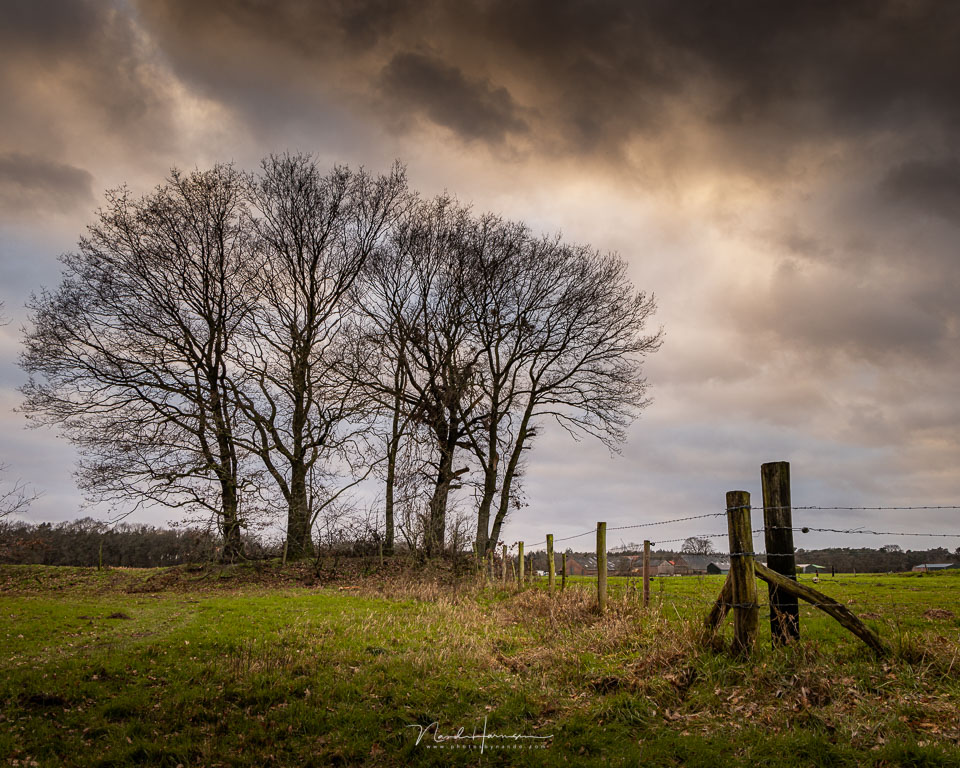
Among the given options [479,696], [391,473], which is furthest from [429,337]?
[479,696]

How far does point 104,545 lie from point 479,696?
38499mm

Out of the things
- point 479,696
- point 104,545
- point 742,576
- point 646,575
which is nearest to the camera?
point 479,696

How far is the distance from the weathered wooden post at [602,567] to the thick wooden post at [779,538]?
466 centimetres

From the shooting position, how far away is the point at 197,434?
23.4 m

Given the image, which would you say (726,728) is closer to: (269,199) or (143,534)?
(269,199)

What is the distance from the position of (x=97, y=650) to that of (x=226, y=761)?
4.96m

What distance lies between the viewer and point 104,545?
37031mm

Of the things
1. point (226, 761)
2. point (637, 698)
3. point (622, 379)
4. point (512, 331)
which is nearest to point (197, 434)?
point (512, 331)

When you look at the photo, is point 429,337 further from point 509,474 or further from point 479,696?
point 479,696

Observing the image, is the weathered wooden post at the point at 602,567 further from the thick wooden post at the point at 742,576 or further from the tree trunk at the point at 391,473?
the tree trunk at the point at 391,473

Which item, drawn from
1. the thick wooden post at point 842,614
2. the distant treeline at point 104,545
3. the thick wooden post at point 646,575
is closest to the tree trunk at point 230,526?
the distant treeline at point 104,545

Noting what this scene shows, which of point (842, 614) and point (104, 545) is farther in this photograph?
point (104, 545)

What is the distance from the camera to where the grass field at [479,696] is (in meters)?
5.47

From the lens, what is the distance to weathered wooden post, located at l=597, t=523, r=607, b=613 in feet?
38.7
